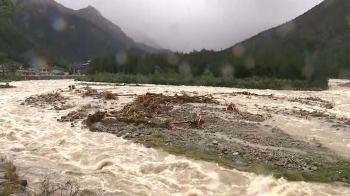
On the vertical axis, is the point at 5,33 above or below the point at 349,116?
above

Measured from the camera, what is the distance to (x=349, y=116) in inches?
993

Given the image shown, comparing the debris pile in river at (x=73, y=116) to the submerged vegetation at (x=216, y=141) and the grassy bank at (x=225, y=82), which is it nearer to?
Answer: the submerged vegetation at (x=216, y=141)

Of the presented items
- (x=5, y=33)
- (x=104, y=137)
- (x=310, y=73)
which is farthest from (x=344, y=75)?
(x=5, y=33)

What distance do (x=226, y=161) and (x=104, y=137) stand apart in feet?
18.3

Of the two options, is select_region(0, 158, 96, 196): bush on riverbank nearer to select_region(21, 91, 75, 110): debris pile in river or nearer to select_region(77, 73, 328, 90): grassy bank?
select_region(21, 91, 75, 110): debris pile in river

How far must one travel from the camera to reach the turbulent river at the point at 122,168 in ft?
36.4

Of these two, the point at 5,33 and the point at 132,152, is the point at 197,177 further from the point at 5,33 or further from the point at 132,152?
the point at 5,33

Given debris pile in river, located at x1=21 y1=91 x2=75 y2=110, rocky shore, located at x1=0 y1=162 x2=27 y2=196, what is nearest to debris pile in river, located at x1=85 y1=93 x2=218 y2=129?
debris pile in river, located at x1=21 y1=91 x2=75 y2=110

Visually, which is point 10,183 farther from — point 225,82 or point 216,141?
point 225,82

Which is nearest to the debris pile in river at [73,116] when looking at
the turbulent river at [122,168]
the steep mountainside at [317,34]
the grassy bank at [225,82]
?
the turbulent river at [122,168]

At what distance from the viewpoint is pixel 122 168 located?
1266cm

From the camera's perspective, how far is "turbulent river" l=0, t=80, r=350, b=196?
11102mm

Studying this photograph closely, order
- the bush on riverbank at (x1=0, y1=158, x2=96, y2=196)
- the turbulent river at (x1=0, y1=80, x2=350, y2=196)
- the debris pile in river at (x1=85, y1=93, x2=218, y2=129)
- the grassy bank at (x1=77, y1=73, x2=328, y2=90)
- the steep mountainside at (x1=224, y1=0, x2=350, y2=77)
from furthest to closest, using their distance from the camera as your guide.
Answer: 1. the steep mountainside at (x1=224, y1=0, x2=350, y2=77)
2. the grassy bank at (x1=77, y1=73, x2=328, y2=90)
3. the debris pile in river at (x1=85, y1=93, x2=218, y2=129)
4. the turbulent river at (x1=0, y1=80, x2=350, y2=196)
5. the bush on riverbank at (x1=0, y1=158, x2=96, y2=196)

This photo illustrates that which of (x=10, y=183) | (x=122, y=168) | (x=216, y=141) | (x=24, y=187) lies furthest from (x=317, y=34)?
(x=10, y=183)
